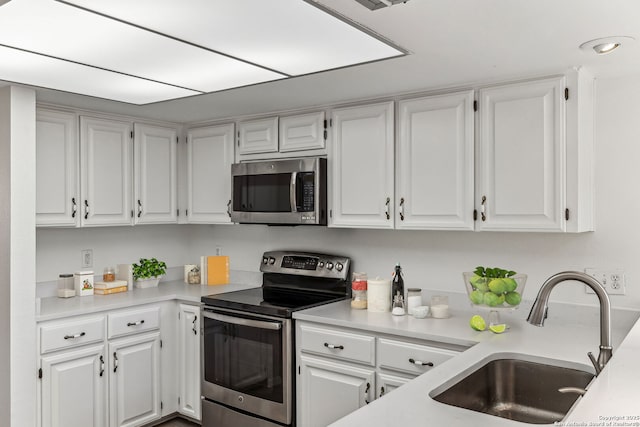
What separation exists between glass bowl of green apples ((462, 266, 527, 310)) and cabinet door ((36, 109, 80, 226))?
7.95 ft

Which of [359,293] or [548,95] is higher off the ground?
[548,95]

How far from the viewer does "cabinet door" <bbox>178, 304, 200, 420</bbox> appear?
11.1 feet

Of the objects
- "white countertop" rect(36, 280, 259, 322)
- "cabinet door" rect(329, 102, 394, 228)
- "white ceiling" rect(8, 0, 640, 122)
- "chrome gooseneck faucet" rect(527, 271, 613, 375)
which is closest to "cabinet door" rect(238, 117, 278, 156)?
"white ceiling" rect(8, 0, 640, 122)

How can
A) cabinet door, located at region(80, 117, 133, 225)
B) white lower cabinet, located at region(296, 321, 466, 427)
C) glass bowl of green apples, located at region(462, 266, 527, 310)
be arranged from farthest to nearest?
cabinet door, located at region(80, 117, 133, 225) → white lower cabinet, located at region(296, 321, 466, 427) → glass bowl of green apples, located at region(462, 266, 527, 310)

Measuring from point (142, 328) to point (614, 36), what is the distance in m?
2.97

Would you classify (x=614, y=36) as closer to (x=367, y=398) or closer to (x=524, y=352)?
(x=524, y=352)

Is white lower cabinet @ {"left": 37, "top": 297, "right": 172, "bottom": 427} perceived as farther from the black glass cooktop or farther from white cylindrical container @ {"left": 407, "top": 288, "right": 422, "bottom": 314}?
white cylindrical container @ {"left": 407, "top": 288, "right": 422, "bottom": 314}

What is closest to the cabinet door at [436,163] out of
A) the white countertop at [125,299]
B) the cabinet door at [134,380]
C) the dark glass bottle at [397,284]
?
the dark glass bottle at [397,284]

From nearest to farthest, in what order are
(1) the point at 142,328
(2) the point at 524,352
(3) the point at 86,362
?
(2) the point at 524,352 → (3) the point at 86,362 → (1) the point at 142,328

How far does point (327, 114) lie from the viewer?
318 cm

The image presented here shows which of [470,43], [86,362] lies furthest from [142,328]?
[470,43]

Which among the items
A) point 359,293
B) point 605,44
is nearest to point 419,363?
point 359,293

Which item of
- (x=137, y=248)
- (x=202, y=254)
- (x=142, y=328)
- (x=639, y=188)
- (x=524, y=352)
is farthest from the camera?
(x=202, y=254)

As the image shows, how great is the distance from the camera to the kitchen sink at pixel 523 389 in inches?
72.5
